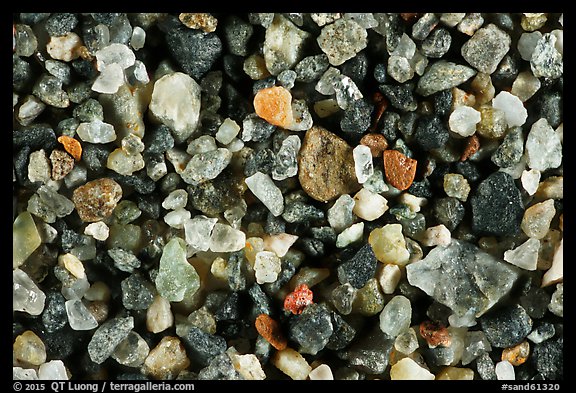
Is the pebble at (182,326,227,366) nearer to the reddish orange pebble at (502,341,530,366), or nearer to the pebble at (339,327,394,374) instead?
the pebble at (339,327,394,374)

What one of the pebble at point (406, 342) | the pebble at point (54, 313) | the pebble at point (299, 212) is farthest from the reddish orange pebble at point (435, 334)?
the pebble at point (54, 313)

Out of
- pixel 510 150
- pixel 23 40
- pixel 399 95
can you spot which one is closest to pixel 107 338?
pixel 23 40

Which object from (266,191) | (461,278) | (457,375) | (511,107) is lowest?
(457,375)

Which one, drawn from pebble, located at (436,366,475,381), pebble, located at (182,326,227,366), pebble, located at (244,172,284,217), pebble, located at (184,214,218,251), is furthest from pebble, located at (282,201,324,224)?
pebble, located at (436,366,475,381)

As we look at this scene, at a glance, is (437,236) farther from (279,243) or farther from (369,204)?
(279,243)

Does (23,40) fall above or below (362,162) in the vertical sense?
above

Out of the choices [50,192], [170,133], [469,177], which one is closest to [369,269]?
[469,177]

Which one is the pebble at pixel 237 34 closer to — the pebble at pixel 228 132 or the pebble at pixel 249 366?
the pebble at pixel 228 132
